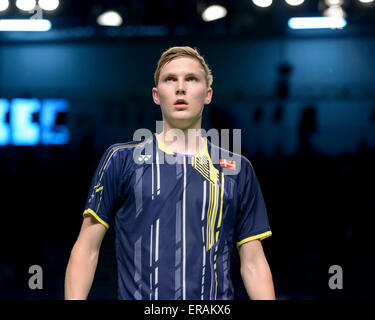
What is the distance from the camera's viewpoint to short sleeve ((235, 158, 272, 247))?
97.2 inches

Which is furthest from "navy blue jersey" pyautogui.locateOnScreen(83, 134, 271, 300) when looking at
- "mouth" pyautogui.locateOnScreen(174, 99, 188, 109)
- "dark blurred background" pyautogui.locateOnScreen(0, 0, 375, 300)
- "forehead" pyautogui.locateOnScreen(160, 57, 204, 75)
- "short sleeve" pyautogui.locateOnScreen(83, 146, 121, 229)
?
"dark blurred background" pyautogui.locateOnScreen(0, 0, 375, 300)

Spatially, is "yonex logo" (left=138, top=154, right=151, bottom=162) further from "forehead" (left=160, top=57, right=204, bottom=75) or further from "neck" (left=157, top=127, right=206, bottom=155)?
"forehead" (left=160, top=57, right=204, bottom=75)

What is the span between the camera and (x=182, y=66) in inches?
99.0

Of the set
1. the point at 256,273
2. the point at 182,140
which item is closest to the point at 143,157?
the point at 182,140

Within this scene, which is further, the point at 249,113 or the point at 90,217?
the point at 249,113

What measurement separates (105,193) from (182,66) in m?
0.63

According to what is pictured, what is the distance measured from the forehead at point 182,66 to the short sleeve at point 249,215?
487mm

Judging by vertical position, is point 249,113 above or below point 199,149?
above

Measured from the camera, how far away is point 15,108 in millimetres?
5797

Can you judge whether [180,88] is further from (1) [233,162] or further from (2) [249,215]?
(2) [249,215]

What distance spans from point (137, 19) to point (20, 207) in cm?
223
